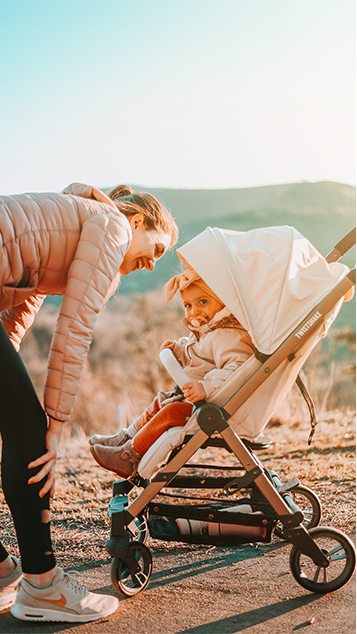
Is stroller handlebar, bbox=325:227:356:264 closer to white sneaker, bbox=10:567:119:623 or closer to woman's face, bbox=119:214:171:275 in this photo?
woman's face, bbox=119:214:171:275

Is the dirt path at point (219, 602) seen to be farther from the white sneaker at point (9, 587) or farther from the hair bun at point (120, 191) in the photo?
the hair bun at point (120, 191)

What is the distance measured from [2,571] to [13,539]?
695 mm

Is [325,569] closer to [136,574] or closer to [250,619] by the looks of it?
[250,619]

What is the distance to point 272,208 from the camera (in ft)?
190

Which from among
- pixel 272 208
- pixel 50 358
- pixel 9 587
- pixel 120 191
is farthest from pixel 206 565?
pixel 272 208

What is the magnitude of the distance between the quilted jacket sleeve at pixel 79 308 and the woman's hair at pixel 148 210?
0.34 meters

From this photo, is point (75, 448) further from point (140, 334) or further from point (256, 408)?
point (140, 334)

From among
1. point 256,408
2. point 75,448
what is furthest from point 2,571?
point 75,448

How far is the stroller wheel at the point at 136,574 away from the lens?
2.18 m

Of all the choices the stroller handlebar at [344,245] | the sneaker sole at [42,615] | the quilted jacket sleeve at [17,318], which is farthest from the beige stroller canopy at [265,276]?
the sneaker sole at [42,615]

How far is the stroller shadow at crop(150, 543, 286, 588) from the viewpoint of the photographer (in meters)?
2.42

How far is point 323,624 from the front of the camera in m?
2.01

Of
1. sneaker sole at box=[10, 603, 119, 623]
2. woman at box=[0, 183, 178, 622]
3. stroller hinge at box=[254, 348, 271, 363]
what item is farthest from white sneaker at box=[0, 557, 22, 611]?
stroller hinge at box=[254, 348, 271, 363]

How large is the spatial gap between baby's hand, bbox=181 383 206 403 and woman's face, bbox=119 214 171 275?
1.87 feet
